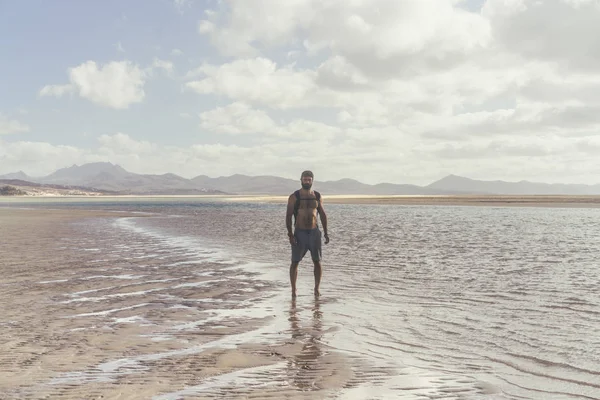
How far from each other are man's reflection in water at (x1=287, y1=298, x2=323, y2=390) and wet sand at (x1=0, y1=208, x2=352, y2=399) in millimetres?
14

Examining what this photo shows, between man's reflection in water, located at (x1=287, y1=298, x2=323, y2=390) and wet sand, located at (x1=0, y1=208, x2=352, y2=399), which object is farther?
man's reflection in water, located at (x1=287, y1=298, x2=323, y2=390)

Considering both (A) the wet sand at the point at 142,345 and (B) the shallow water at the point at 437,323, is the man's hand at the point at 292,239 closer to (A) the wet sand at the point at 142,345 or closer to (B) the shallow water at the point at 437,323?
(B) the shallow water at the point at 437,323

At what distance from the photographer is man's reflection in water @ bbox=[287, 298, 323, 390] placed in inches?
224

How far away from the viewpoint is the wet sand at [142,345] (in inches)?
216

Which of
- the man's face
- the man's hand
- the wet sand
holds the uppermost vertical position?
the man's face

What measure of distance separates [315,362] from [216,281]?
717 cm

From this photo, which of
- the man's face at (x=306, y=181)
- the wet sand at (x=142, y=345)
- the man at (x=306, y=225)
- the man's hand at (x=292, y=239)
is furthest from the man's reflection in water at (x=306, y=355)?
the man's face at (x=306, y=181)

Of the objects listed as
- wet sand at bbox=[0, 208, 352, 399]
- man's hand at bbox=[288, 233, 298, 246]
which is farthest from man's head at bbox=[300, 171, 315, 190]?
wet sand at bbox=[0, 208, 352, 399]

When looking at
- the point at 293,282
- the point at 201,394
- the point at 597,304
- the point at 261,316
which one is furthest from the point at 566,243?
the point at 201,394

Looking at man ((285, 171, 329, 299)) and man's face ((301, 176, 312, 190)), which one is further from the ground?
man's face ((301, 176, 312, 190))

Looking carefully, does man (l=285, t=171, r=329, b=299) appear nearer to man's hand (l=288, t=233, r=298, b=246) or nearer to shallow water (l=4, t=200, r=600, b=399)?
man's hand (l=288, t=233, r=298, b=246)

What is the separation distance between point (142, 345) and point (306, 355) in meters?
2.41

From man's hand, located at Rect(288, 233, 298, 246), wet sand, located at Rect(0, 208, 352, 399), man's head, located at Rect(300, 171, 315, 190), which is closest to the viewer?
wet sand, located at Rect(0, 208, 352, 399)

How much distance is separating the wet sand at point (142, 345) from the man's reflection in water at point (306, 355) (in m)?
0.01
